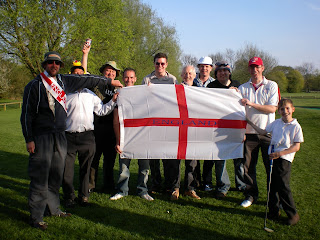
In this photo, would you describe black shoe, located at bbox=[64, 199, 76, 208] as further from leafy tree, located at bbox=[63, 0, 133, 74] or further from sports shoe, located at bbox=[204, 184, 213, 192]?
leafy tree, located at bbox=[63, 0, 133, 74]

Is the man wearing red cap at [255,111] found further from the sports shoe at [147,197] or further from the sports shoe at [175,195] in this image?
the sports shoe at [147,197]

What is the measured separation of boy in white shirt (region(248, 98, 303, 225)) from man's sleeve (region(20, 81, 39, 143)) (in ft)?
11.7

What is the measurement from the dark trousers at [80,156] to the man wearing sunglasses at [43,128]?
0.44m

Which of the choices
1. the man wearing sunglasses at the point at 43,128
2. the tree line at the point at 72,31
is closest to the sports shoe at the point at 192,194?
the man wearing sunglasses at the point at 43,128

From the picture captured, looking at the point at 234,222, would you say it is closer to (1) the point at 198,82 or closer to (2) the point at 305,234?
→ (2) the point at 305,234

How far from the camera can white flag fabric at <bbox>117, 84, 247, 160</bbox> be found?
515 centimetres

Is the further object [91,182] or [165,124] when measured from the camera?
[91,182]

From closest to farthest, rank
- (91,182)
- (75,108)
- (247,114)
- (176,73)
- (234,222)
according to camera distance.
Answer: (234,222) → (75,108) → (247,114) → (91,182) → (176,73)

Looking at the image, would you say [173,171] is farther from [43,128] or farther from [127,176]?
[43,128]

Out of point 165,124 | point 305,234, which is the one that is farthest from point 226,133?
point 305,234

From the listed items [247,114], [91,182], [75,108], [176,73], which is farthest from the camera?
[176,73]

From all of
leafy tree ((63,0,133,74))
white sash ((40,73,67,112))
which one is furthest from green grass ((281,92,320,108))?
white sash ((40,73,67,112))

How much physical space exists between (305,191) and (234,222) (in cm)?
233

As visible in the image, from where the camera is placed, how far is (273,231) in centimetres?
413
